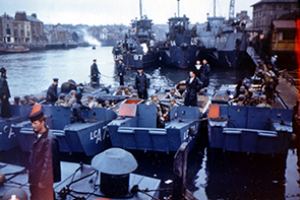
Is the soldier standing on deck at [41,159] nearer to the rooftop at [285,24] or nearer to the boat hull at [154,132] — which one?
the boat hull at [154,132]

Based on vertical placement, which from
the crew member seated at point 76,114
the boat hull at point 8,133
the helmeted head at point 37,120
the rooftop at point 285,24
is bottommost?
the boat hull at point 8,133

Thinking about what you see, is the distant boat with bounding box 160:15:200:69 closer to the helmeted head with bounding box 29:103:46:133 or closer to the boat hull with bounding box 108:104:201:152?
the boat hull with bounding box 108:104:201:152

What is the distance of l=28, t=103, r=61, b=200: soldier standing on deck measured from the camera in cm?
460

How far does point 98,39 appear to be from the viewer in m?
171

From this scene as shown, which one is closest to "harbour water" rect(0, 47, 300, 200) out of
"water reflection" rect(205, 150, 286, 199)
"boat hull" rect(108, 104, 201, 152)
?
"water reflection" rect(205, 150, 286, 199)

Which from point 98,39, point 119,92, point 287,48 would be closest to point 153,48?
point 287,48

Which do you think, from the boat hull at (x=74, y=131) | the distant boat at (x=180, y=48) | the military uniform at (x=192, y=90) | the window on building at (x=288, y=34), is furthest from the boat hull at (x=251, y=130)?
the distant boat at (x=180, y=48)

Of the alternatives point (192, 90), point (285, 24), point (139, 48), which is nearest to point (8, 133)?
point (192, 90)

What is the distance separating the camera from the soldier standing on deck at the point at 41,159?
15.1 ft

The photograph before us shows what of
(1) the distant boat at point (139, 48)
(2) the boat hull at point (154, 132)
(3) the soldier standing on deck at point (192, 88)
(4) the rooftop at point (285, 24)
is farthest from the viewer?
(1) the distant boat at point (139, 48)

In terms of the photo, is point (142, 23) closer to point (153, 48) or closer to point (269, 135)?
point (153, 48)

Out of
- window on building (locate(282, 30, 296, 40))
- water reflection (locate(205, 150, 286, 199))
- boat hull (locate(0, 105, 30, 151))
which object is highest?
window on building (locate(282, 30, 296, 40))

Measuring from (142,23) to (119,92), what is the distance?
40545 millimetres

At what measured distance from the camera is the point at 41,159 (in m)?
4.65
